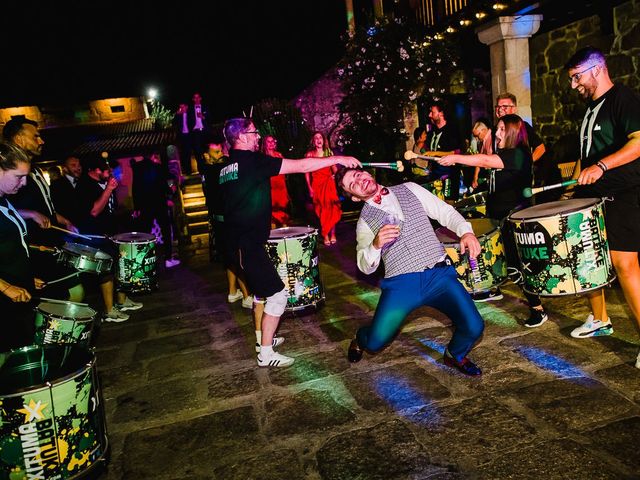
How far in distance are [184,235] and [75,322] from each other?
9840 mm

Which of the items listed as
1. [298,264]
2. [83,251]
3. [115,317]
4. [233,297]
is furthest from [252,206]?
[115,317]

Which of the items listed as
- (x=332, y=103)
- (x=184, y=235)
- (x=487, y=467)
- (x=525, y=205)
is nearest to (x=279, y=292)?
(x=487, y=467)

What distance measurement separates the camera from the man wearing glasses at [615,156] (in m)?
3.53

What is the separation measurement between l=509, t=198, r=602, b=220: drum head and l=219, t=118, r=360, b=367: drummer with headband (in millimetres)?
1796

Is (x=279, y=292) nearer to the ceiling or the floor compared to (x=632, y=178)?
nearer to the floor

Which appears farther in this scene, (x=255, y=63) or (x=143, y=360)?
(x=255, y=63)

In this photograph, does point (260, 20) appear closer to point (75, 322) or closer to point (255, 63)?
point (255, 63)

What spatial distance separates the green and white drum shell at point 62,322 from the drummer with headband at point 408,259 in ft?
7.40

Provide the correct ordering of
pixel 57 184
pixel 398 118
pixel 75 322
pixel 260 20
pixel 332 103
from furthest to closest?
pixel 260 20 < pixel 332 103 < pixel 398 118 < pixel 57 184 < pixel 75 322

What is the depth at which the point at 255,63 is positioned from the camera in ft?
82.9

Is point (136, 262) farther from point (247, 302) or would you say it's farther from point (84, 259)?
point (84, 259)

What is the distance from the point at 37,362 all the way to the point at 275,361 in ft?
6.64

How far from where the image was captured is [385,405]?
3.60 m

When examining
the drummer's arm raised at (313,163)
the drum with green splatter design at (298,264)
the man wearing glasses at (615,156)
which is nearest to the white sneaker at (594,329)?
the man wearing glasses at (615,156)
